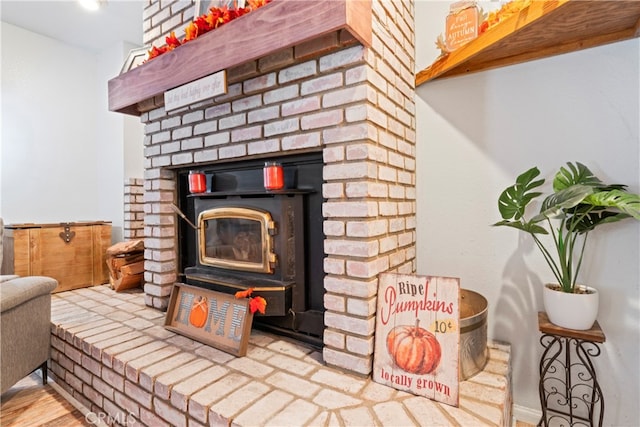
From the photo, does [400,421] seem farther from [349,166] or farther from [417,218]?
[417,218]

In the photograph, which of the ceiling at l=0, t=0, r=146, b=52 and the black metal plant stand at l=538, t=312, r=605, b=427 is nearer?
the black metal plant stand at l=538, t=312, r=605, b=427

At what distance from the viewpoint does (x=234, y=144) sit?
1606 mm

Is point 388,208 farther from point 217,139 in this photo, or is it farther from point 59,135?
point 59,135

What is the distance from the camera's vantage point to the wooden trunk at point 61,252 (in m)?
2.52

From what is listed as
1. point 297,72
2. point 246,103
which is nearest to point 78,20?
point 246,103

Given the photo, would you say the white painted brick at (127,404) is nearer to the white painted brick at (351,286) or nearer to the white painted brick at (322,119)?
the white painted brick at (351,286)

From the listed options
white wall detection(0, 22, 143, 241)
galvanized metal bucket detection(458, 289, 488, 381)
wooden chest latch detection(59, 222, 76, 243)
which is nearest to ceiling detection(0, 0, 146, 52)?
white wall detection(0, 22, 143, 241)

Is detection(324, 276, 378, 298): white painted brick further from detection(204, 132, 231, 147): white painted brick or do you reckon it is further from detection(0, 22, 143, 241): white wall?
detection(0, 22, 143, 241): white wall

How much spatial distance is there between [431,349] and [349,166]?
761 mm

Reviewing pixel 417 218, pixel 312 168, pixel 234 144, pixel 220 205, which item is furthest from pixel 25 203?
pixel 417 218

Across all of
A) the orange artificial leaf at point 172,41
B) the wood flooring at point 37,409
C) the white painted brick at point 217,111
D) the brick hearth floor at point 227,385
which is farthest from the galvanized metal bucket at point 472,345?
the orange artificial leaf at point 172,41

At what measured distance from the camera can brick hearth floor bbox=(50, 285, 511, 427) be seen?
102 cm

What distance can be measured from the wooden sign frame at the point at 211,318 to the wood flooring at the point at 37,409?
0.62 meters

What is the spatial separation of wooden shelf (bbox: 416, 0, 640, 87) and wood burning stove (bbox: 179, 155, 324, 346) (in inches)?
34.5
